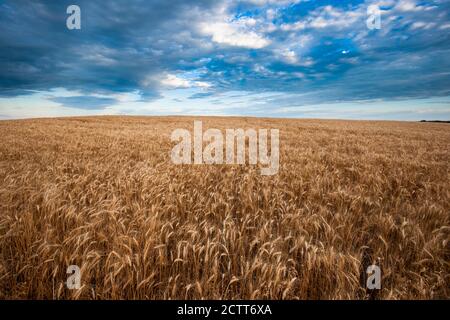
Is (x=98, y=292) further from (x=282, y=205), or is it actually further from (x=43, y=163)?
(x=43, y=163)

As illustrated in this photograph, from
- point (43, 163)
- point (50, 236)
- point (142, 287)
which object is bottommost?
point (142, 287)

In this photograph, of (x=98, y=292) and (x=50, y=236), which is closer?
(x=98, y=292)

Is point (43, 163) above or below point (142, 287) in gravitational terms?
above

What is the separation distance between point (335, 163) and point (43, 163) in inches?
392

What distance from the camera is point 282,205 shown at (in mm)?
4328

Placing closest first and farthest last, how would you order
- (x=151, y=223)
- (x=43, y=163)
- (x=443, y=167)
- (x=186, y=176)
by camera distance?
1. (x=151, y=223)
2. (x=186, y=176)
3. (x=43, y=163)
4. (x=443, y=167)

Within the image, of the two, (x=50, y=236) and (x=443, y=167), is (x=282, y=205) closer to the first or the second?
(x=50, y=236)

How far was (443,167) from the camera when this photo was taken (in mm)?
8664
